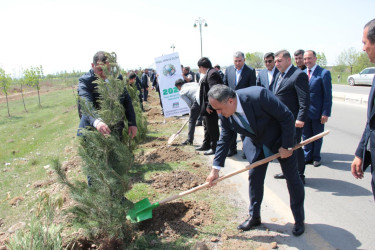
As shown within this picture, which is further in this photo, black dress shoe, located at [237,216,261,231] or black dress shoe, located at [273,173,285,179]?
black dress shoe, located at [273,173,285,179]

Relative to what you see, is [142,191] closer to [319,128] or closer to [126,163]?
[126,163]

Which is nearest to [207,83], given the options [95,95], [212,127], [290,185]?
[212,127]

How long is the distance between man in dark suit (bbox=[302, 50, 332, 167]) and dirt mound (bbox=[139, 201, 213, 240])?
274 cm

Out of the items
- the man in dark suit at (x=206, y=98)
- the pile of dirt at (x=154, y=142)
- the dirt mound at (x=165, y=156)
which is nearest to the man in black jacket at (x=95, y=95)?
the dirt mound at (x=165, y=156)

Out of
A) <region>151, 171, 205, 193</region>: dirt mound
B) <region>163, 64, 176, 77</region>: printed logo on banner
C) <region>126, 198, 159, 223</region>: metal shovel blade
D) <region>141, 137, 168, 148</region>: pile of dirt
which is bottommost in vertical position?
<region>151, 171, 205, 193</region>: dirt mound

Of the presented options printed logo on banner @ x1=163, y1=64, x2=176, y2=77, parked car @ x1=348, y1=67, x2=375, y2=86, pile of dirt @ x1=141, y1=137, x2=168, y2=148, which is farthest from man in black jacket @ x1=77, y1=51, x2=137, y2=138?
parked car @ x1=348, y1=67, x2=375, y2=86

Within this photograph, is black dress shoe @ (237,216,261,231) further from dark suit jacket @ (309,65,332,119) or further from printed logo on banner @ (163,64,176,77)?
printed logo on banner @ (163,64,176,77)

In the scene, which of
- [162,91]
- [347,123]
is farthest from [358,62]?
[162,91]

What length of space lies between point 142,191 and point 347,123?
7.61 metres

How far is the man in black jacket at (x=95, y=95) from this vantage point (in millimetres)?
2895

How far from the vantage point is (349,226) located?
10.9 feet

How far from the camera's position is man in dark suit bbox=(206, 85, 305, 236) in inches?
111

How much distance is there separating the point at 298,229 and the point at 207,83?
11.8ft

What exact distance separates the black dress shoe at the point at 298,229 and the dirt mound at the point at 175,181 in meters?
1.74
